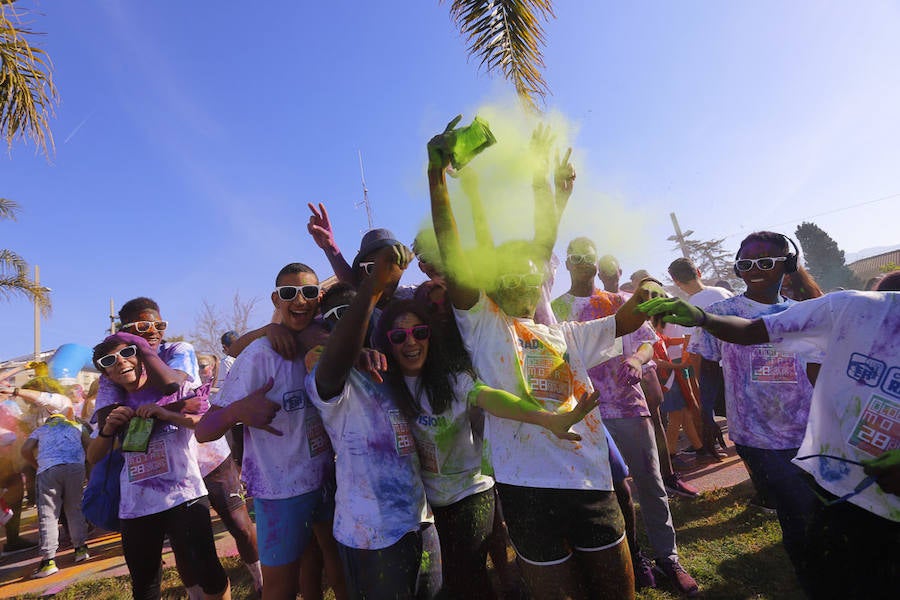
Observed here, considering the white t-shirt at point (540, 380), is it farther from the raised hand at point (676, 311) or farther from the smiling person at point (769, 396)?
the smiling person at point (769, 396)

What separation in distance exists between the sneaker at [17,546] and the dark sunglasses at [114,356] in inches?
256

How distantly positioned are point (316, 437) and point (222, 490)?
1.37 m

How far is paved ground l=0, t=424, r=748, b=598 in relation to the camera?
4922 mm

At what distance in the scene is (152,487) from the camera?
2768 mm

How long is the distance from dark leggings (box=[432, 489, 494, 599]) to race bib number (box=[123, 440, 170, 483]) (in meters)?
1.84

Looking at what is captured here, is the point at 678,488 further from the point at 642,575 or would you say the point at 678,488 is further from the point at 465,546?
the point at 465,546

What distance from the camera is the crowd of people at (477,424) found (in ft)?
6.02

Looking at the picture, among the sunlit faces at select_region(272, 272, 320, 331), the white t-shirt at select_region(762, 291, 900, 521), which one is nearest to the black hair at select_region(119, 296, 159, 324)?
the sunlit faces at select_region(272, 272, 320, 331)

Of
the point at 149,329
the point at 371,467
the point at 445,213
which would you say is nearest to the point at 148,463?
the point at 149,329

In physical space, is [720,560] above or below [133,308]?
below

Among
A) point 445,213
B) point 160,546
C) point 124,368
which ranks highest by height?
point 445,213

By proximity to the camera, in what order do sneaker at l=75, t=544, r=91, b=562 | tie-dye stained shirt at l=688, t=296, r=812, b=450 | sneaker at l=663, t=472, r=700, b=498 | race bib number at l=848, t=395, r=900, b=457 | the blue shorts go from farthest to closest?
sneaker at l=75, t=544, r=91, b=562
sneaker at l=663, t=472, r=700, b=498
tie-dye stained shirt at l=688, t=296, r=812, b=450
the blue shorts
race bib number at l=848, t=395, r=900, b=457

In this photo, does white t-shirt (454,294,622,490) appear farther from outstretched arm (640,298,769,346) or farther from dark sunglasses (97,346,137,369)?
dark sunglasses (97,346,137,369)

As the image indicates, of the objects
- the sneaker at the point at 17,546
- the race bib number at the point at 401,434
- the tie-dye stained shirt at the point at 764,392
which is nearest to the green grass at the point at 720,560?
the tie-dye stained shirt at the point at 764,392
